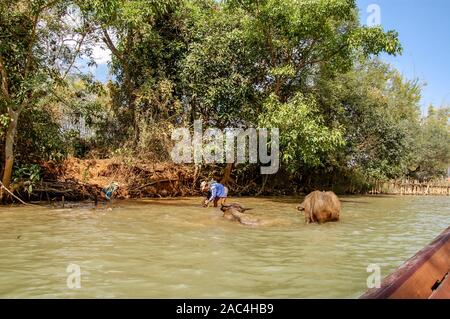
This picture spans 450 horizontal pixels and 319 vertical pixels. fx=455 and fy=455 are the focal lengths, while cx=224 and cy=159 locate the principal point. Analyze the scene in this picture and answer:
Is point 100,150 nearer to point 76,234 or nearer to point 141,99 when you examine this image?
point 141,99

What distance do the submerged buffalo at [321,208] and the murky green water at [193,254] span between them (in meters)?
0.28

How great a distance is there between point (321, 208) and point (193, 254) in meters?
4.74

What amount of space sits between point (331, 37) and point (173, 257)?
506 inches

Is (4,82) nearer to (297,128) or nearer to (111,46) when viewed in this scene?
(111,46)

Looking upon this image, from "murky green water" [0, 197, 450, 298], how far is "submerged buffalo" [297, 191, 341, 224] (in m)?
Result: 0.28

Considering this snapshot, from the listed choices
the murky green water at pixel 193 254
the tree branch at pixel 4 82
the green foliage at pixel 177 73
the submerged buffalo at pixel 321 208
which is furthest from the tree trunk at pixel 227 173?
the tree branch at pixel 4 82

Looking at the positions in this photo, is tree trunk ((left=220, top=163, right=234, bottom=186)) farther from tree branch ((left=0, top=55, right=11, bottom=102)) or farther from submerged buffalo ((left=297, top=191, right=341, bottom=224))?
tree branch ((left=0, top=55, right=11, bottom=102))

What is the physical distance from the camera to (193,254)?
22.2 feet

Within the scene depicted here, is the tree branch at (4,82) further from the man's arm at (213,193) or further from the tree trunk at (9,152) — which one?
the man's arm at (213,193)

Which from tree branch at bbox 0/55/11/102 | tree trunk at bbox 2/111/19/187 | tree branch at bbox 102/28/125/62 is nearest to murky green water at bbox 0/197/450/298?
tree trunk at bbox 2/111/19/187

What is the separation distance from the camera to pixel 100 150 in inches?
704

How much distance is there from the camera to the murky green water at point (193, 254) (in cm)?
491

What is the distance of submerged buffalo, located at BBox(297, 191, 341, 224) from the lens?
10617 millimetres
